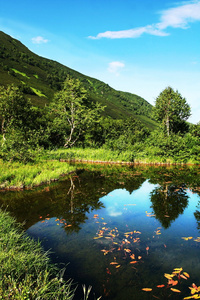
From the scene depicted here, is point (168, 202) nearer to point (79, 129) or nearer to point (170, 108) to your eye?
point (79, 129)

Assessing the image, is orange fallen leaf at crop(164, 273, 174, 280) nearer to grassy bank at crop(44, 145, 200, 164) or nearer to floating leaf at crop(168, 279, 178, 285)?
floating leaf at crop(168, 279, 178, 285)

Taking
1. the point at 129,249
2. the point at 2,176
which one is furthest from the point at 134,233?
the point at 2,176

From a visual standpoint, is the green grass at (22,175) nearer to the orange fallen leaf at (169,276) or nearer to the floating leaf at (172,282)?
the orange fallen leaf at (169,276)

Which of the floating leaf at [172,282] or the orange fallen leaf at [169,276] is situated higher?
the floating leaf at [172,282]

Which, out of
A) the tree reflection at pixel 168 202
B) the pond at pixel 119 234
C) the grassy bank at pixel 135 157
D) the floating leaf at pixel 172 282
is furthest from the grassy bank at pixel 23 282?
the grassy bank at pixel 135 157

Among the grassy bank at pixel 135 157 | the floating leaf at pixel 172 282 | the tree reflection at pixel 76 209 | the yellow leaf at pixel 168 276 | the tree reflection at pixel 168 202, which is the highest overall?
the grassy bank at pixel 135 157

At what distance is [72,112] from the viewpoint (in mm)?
35531

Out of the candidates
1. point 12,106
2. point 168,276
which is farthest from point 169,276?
point 12,106

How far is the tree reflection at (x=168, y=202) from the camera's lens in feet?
31.8

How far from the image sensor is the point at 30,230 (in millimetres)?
8000

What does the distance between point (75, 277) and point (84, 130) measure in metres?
33.5

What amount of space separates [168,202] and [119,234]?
5.27 m

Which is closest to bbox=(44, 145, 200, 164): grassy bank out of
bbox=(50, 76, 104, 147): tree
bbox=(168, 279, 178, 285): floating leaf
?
bbox=(50, 76, 104, 147): tree

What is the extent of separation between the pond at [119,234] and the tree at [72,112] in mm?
21758
